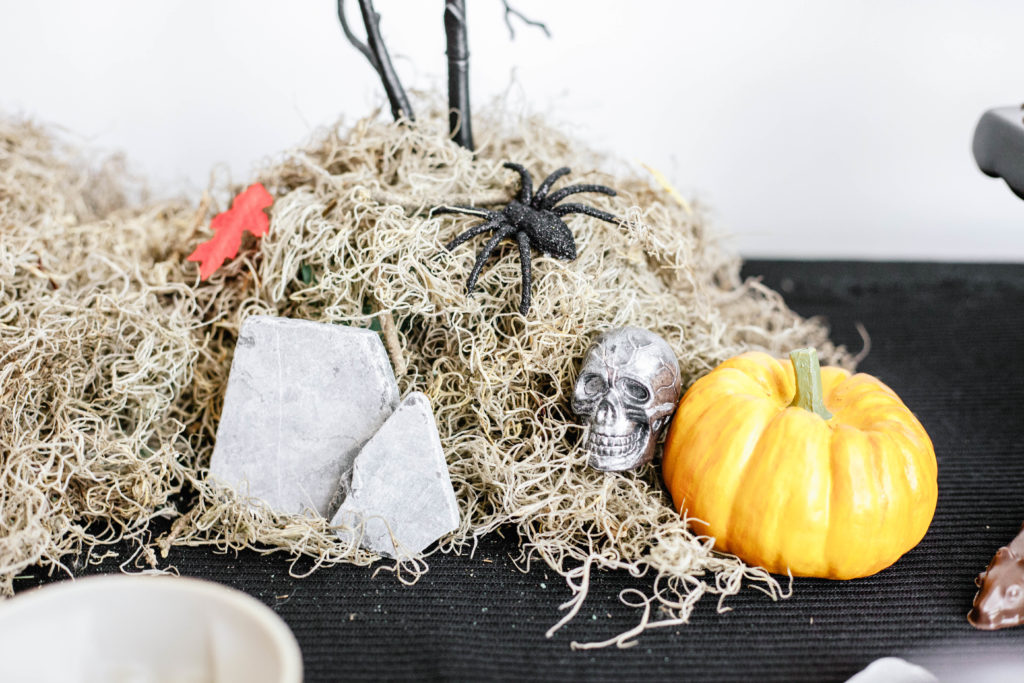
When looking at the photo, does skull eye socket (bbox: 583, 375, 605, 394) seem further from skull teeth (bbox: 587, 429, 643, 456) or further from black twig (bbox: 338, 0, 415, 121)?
black twig (bbox: 338, 0, 415, 121)

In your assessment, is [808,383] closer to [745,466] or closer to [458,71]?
[745,466]

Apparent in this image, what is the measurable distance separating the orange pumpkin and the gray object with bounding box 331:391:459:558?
0.33 m

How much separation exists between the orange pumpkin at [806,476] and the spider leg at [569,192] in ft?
1.16

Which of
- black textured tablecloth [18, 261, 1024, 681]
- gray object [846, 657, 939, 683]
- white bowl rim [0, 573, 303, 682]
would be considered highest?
white bowl rim [0, 573, 303, 682]

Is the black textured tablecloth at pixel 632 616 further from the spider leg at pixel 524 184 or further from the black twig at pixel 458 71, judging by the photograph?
the black twig at pixel 458 71

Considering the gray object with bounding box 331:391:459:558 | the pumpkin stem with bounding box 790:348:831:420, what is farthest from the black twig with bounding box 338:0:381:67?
the pumpkin stem with bounding box 790:348:831:420

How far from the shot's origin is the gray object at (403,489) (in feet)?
3.45

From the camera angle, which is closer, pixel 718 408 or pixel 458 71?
pixel 718 408

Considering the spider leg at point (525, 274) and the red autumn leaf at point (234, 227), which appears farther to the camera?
the red autumn leaf at point (234, 227)

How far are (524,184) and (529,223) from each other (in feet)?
0.33

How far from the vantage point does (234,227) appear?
126 cm

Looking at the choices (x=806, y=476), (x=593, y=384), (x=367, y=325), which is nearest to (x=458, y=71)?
(x=367, y=325)

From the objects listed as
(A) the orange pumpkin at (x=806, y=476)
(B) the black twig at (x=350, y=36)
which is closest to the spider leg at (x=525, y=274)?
(A) the orange pumpkin at (x=806, y=476)

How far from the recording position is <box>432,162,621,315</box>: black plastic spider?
1124 mm
